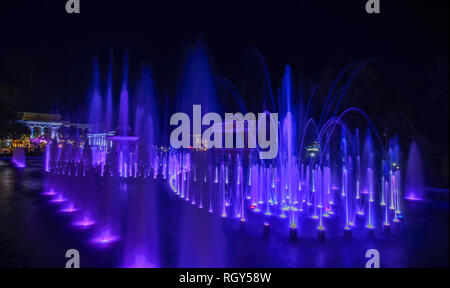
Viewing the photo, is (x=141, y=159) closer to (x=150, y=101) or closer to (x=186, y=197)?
(x=150, y=101)

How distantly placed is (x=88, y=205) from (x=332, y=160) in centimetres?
1419

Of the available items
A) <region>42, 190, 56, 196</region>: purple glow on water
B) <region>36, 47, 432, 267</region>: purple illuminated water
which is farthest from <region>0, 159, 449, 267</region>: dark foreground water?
<region>42, 190, 56, 196</region>: purple glow on water

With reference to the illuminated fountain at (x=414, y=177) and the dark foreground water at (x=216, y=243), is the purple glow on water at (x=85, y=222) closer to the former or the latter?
the dark foreground water at (x=216, y=243)

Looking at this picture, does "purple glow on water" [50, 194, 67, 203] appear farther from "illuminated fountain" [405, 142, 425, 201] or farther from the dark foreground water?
"illuminated fountain" [405, 142, 425, 201]

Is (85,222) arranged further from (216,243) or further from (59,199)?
(216,243)

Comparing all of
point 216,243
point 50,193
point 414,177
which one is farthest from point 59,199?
point 414,177

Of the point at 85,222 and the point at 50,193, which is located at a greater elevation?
the point at 50,193

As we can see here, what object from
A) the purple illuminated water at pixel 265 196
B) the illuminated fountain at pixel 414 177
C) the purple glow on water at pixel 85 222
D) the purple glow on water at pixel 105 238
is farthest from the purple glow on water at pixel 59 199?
the illuminated fountain at pixel 414 177

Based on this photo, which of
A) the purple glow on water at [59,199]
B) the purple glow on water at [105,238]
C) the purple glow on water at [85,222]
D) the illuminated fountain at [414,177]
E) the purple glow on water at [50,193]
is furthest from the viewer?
the illuminated fountain at [414,177]

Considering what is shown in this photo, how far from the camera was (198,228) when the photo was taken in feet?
20.8

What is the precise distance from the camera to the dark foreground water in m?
4.73

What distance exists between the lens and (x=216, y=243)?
18.1 ft

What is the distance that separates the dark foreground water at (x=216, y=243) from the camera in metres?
4.73
